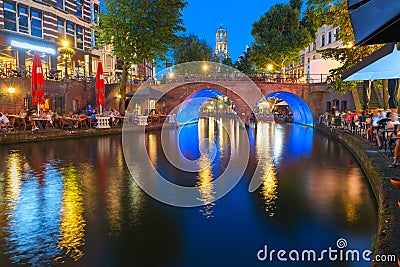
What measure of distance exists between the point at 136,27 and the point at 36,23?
10.5m

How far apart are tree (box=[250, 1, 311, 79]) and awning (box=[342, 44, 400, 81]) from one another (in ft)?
125

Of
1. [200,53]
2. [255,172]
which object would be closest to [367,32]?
[255,172]

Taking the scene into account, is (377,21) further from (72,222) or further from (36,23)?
(36,23)

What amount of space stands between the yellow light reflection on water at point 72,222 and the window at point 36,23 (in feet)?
92.8

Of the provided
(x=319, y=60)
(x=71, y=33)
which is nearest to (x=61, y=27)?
(x=71, y=33)

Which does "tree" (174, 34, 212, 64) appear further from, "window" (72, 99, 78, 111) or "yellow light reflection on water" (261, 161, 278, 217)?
"yellow light reflection on water" (261, 161, 278, 217)

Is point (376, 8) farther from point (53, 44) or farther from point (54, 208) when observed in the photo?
point (53, 44)

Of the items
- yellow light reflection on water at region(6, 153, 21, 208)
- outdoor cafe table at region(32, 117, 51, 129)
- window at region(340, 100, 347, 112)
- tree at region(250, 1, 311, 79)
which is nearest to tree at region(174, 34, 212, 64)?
tree at region(250, 1, 311, 79)

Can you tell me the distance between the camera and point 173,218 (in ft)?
22.4

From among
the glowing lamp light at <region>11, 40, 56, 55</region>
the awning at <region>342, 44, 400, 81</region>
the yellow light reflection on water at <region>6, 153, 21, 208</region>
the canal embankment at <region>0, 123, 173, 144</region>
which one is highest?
the glowing lamp light at <region>11, 40, 56, 55</region>

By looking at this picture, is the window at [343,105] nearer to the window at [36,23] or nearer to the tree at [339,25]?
the tree at [339,25]

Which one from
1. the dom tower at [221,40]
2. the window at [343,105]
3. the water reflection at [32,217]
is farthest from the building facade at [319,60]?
the dom tower at [221,40]

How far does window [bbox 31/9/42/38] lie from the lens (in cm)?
3341

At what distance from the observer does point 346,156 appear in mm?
14664
